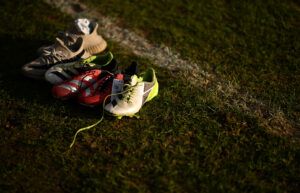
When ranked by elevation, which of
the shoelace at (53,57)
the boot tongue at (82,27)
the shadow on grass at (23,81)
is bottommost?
the shadow on grass at (23,81)

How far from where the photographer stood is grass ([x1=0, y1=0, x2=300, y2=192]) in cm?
414

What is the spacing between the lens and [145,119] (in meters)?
4.93

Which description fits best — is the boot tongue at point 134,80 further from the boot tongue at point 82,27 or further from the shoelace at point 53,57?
the boot tongue at point 82,27

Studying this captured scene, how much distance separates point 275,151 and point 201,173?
0.97m

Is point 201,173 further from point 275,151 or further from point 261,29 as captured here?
point 261,29

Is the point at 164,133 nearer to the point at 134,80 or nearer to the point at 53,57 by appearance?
the point at 134,80

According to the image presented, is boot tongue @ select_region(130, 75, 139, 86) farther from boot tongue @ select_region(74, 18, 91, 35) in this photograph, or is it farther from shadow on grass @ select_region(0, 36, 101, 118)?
boot tongue @ select_region(74, 18, 91, 35)

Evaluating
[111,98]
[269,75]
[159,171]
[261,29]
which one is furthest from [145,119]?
[261,29]

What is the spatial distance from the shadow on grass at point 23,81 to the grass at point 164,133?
13 mm

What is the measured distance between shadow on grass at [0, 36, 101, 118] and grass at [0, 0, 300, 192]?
0.01 m

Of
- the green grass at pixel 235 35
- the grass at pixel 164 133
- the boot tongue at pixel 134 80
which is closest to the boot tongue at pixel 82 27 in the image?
the grass at pixel 164 133

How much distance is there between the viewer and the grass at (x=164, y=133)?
4141 mm

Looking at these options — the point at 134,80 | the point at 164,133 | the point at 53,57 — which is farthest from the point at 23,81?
the point at 164,133

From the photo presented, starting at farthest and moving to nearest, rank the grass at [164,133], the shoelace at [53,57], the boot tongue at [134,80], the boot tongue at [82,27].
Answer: the boot tongue at [82,27]
the shoelace at [53,57]
the boot tongue at [134,80]
the grass at [164,133]
